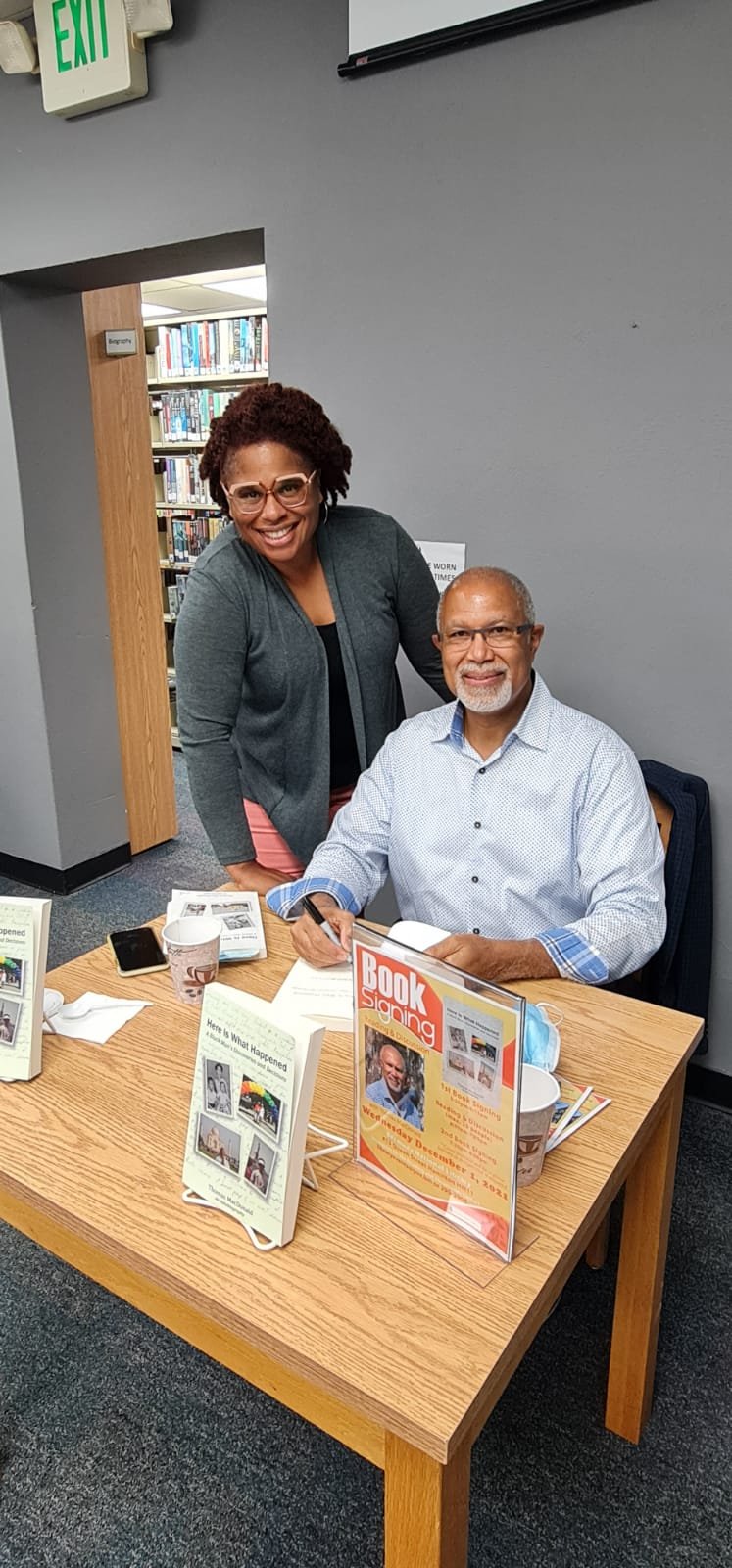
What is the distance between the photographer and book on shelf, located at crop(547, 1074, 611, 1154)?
1129 millimetres

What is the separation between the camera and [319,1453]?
157cm

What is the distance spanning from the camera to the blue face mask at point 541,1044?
1.22 meters

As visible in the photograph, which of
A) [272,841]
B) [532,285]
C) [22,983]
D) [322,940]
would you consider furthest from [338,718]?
[532,285]

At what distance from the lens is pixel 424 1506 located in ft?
2.80

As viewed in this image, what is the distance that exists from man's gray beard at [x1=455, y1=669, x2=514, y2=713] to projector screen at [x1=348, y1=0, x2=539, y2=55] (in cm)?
154

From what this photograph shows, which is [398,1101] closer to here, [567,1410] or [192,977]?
[192,977]

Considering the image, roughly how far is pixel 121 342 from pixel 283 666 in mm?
2489

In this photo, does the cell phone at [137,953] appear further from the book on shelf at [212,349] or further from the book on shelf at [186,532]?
the book on shelf at [186,532]

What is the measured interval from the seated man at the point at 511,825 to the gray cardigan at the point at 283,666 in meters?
0.25

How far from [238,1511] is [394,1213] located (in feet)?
2.71

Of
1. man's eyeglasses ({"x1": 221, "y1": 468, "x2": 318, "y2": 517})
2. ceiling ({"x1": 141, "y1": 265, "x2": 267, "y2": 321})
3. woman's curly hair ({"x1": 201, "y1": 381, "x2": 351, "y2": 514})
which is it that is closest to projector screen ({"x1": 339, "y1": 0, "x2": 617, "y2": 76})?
woman's curly hair ({"x1": 201, "y1": 381, "x2": 351, "y2": 514})

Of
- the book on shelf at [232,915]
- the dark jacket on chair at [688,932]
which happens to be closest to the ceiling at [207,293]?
the dark jacket on chair at [688,932]

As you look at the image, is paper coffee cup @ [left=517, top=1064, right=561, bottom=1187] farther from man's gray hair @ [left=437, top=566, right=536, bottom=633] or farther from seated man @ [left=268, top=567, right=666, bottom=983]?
man's gray hair @ [left=437, top=566, right=536, bottom=633]

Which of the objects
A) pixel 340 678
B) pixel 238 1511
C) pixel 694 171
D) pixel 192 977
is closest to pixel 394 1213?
pixel 192 977
